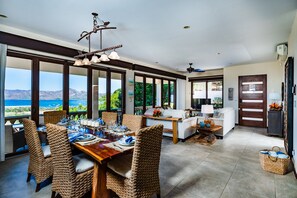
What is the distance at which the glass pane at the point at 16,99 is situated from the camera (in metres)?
3.54

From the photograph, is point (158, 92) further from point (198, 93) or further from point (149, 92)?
point (198, 93)

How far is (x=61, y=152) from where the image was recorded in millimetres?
1742

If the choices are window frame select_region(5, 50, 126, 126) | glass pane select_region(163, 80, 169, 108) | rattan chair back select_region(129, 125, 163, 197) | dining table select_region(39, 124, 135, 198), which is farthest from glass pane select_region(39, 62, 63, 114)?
glass pane select_region(163, 80, 169, 108)

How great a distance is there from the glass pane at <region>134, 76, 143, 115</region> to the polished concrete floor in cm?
299

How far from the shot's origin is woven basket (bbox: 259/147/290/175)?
266cm

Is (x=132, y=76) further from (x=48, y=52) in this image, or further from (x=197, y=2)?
(x=197, y=2)

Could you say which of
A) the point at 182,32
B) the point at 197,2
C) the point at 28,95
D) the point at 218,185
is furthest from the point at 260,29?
the point at 28,95

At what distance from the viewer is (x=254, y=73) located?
6.84m

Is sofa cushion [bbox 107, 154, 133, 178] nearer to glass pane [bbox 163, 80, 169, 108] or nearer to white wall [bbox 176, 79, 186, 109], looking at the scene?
glass pane [bbox 163, 80, 169, 108]

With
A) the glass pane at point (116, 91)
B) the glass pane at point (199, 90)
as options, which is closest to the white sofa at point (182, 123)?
the glass pane at point (116, 91)

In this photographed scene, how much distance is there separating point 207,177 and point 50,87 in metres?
4.15

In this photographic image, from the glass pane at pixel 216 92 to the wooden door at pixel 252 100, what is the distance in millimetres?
1119

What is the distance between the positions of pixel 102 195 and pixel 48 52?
3.62 meters

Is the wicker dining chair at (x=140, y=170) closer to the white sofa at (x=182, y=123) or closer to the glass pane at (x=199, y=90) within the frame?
the white sofa at (x=182, y=123)
